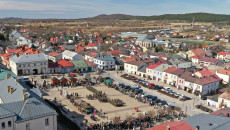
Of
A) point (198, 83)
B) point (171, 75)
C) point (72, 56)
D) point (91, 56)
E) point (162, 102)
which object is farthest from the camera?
point (91, 56)

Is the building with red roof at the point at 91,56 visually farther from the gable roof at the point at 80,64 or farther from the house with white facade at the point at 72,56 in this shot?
the gable roof at the point at 80,64

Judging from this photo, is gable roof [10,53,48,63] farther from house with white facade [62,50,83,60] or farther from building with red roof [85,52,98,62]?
building with red roof [85,52,98,62]

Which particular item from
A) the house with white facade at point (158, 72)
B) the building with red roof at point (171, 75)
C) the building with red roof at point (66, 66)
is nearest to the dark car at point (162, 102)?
the building with red roof at point (171, 75)

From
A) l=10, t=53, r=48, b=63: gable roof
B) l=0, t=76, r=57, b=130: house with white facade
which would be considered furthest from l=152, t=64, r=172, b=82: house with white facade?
l=0, t=76, r=57, b=130: house with white facade

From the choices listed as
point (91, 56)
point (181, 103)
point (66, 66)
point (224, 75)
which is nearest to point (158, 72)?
point (181, 103)

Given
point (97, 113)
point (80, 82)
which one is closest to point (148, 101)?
point (97, 113)

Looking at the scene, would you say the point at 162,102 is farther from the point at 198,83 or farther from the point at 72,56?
the point at 72,56

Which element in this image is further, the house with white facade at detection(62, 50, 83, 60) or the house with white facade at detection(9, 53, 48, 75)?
the house with white facade at detection(62, 50, 83, 60)

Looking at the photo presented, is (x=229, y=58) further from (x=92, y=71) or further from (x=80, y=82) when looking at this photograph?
(x=80, y=82)
